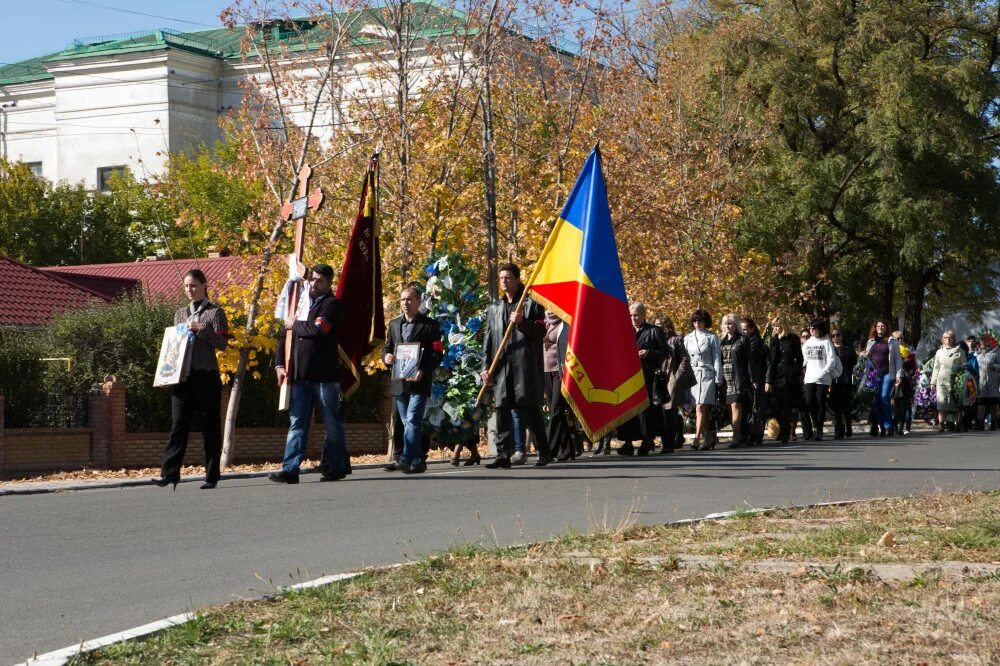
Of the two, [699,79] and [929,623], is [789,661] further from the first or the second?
[699,79]

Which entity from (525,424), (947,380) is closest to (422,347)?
(525,424)

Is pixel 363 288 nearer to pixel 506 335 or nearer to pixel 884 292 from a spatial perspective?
pixel 506 335

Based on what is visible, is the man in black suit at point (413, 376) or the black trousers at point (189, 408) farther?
the man in black suit at point (413, 376)

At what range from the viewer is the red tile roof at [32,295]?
30562mm

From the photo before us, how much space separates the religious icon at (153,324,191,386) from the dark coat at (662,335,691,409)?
828cm

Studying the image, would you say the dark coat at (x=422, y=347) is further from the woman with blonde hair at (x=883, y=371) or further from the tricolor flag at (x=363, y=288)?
the woman with blonde hair at (x=883, y=371)

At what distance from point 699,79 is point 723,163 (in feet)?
18.4

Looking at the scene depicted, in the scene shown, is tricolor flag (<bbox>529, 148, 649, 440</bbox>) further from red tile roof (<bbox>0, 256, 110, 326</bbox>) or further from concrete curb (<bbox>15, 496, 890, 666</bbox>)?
red tile roof (<bbox>0, 256, 110, 326</bbox>)

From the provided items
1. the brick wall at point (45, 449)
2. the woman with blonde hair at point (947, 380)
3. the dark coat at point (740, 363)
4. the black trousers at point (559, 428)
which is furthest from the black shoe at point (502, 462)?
the woman with blonde hair at point (947, 380)

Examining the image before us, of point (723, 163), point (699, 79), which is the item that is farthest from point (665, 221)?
point (699, 79)

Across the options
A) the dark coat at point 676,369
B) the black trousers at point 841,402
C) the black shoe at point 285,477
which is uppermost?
the dark coat at point 676,369

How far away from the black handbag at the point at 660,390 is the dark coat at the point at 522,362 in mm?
4270

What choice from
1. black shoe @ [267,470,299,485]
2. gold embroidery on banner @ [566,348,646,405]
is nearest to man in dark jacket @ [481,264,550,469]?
black shoe @ [267,470,299,485]

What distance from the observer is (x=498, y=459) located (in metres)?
16.3
